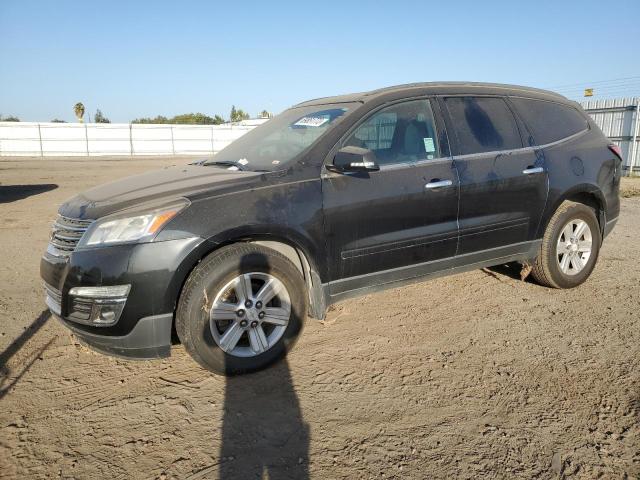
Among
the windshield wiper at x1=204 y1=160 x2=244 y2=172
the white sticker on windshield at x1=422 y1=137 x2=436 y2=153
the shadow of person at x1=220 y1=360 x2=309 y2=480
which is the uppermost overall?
the white sticker on windshield at x1=422 y1=137 x2=436 y2=153

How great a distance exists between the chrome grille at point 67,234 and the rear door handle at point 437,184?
90.8 inches

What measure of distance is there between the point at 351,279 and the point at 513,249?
163 centimetres

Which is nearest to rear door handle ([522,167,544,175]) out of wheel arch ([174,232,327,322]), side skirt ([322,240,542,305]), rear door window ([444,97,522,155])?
rear door window ([444,97,522,155])

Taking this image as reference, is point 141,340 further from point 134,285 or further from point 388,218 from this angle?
point 388,218

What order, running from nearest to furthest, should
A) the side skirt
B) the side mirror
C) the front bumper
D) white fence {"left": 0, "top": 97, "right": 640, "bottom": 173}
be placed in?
the front bumper < the side mirror < the side skirt < white fence {"left": 0, "top": 97, "right": 640, "bottom": 173}

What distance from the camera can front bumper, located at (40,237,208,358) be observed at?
277cm

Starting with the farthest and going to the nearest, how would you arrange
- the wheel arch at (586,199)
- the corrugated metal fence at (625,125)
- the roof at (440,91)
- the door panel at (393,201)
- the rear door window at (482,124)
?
1. the corrugated metal fence at (625,125)
2. the wheel arch at (586,199)
3. the rear door window at (482,124)
4. the roof at (440,91)
5. the door panel at (393,201)

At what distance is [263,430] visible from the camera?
253cm

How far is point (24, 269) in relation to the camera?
5414 mm

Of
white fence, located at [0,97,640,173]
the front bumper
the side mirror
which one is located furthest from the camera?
white fence, located at [0,97,640,173]

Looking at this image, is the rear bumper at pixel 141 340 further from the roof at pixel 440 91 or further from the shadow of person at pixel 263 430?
the roof at pixel 440 91

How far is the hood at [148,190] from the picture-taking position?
3.00 m

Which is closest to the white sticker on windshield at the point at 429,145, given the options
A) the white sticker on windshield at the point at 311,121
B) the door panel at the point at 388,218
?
the door panel at the point at 388,218

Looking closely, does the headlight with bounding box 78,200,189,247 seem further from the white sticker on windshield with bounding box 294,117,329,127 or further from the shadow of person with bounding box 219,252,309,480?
the white sticker on windshield with bounding box 294,117,329,127
